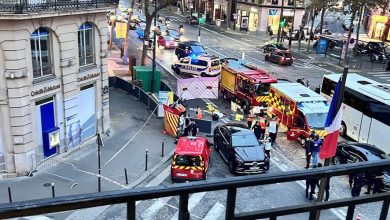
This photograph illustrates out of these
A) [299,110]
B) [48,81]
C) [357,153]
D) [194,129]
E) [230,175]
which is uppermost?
[48,81]

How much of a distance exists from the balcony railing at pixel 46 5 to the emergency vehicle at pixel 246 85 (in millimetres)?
10467

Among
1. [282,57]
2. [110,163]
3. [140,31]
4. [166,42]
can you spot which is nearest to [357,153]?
[110,163]

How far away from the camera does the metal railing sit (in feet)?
7.94

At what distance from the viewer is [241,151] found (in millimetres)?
20000

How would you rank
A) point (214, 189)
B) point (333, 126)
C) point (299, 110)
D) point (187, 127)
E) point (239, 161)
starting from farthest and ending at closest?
point (299, 110) → point (187, 127) → point (239, 161) → point (333, 126) → point (214, 189)

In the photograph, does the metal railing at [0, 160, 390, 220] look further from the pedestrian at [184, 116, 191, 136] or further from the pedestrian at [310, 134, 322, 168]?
the pedestrian at [184, 116, 191, 136]

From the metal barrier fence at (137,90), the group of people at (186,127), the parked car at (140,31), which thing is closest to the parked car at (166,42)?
the parked car at (140,31)

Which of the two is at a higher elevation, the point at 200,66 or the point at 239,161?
the point at 200,66

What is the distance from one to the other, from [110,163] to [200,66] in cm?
1847

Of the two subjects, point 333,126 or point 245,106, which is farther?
point 245,106

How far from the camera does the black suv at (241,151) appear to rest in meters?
19.5

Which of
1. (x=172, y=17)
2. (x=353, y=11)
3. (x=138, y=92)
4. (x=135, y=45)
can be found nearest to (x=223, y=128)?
(x=138, y=92)

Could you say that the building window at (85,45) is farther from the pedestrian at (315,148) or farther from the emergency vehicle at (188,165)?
the pedestrian at (315,148)

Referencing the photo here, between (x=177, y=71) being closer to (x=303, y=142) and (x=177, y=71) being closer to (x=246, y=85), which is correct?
(x=246, y=85)
